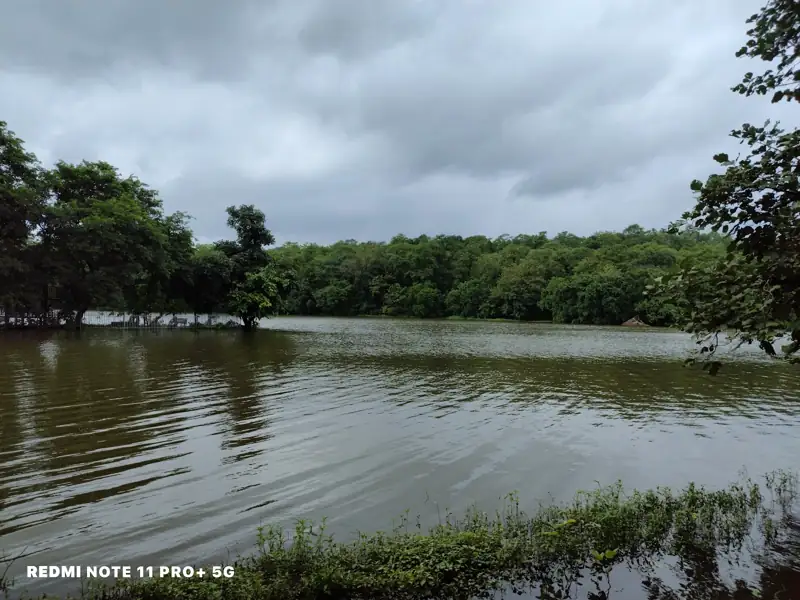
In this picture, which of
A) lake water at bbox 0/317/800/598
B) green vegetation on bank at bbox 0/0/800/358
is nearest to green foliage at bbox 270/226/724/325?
green vegetation on bank at bbox 0/0/800/358

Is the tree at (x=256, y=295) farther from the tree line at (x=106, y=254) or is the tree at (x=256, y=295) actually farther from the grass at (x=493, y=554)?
the grass at (x=493, y=554)

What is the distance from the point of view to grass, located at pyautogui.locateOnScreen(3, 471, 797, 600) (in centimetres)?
512

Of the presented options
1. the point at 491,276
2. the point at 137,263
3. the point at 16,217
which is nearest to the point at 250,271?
the point at 137,263

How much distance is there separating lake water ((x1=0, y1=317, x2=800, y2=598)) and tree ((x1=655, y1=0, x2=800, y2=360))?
3147 mm

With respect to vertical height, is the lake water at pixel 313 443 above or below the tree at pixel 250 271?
below

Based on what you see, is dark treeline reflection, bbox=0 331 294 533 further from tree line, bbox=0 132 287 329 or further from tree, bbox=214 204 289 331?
tree, bbox=214 204 289 331

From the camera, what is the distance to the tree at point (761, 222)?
5.03 metres

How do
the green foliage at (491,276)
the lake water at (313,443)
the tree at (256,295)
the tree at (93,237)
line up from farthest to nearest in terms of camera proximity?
the green foliage at (491,276)
the tree at (256,295)
the tree at (93,237)
the lake water at (313,443)

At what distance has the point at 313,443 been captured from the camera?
11250 mm

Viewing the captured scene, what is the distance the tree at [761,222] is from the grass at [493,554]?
8.53 feet

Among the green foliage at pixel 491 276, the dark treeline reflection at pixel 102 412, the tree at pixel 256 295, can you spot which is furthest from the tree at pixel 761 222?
the green foliage at pixel 491 276

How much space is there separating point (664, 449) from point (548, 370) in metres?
13.4

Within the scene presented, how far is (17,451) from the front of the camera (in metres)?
9.76

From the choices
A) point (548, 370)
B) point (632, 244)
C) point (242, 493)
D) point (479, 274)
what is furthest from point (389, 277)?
point (242, 493)
